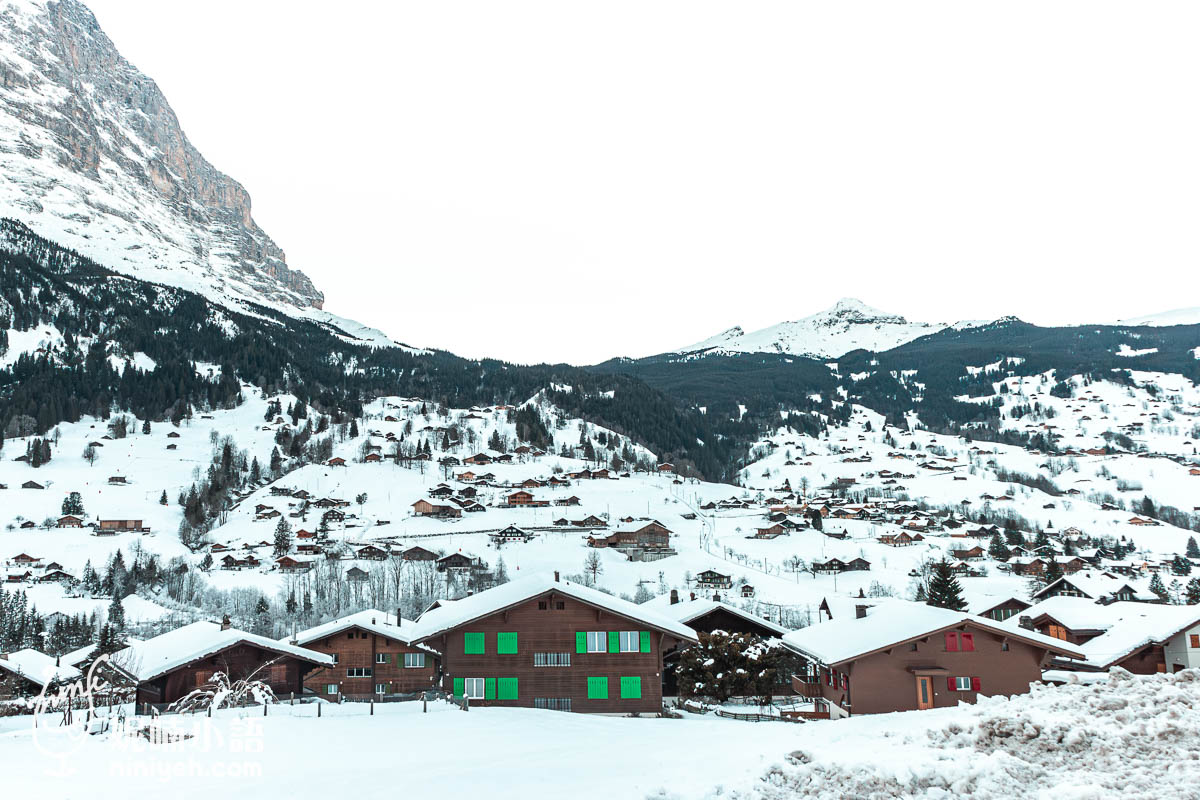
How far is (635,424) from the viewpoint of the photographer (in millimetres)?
197375

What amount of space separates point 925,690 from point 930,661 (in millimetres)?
1045

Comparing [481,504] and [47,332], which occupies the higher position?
[47,332]

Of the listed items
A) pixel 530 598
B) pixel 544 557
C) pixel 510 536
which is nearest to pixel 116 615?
pixel 544 557

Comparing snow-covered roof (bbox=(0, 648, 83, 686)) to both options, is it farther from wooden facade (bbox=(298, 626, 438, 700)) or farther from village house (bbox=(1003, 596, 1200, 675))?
village house (bbox=(1003, 596, 1200, 675))

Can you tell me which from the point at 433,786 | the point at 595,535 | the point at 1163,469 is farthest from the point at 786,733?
the point at 1163,469

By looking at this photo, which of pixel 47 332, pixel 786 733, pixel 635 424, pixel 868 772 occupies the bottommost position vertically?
pixel 786 733

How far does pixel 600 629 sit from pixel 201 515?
315ft

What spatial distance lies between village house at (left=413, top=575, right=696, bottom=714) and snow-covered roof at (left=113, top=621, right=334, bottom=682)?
800cm

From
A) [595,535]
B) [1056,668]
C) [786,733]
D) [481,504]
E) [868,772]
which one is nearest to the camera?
[868,772]

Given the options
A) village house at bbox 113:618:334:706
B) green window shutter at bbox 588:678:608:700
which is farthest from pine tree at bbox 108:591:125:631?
green window shutter at bbox 588:678:608:700

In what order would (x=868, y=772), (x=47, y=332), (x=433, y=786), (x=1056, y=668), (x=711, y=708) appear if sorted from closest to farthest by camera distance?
(x=868, y=772) → (x=433, y=786) → (x=711, y=708) → (x=1056, y=668) → (x=47, y=332)

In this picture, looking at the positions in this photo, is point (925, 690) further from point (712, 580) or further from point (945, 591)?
point (712, 580)

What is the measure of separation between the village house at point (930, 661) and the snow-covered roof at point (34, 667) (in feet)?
119

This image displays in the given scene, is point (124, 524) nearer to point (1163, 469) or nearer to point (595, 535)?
point (595, 535)
